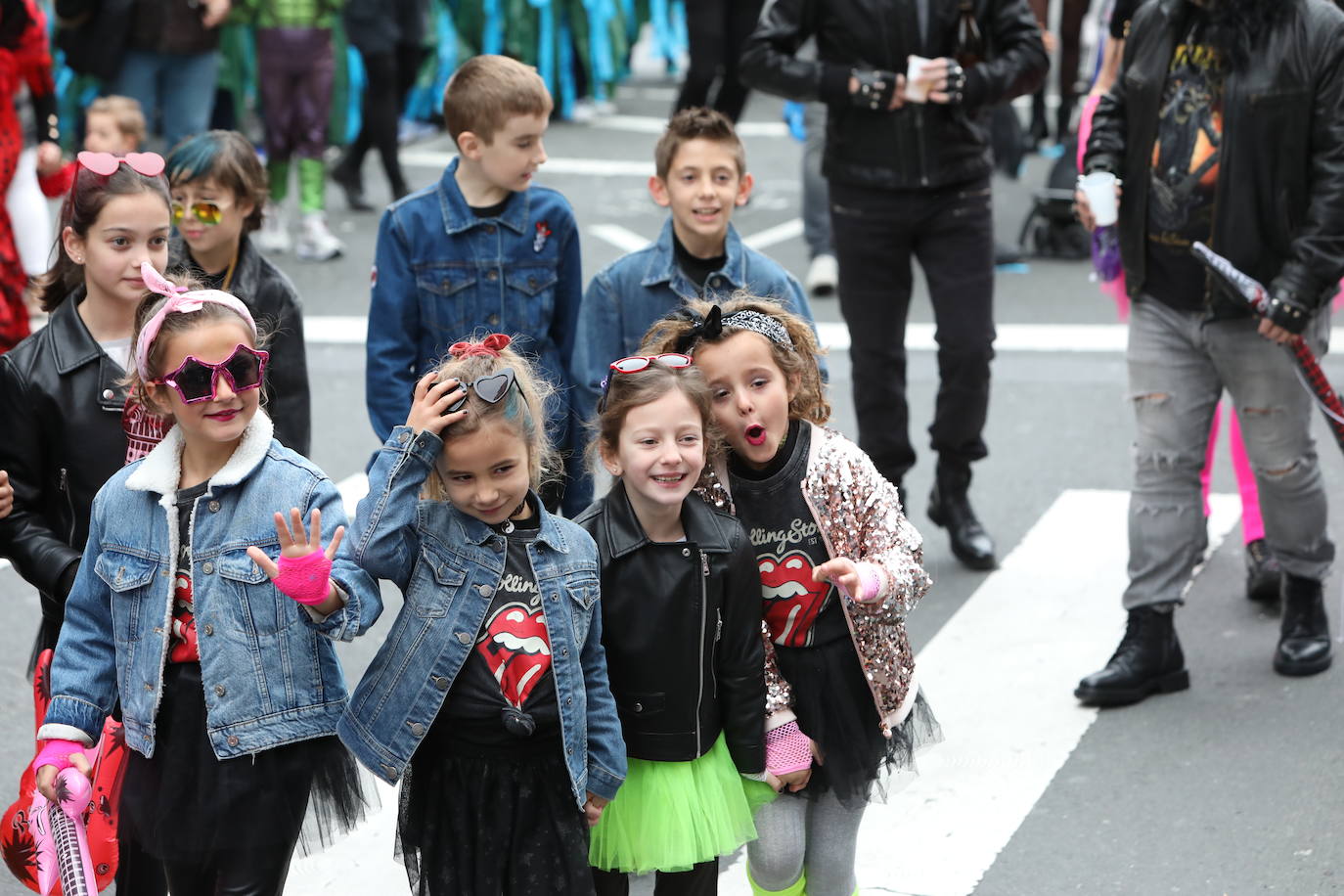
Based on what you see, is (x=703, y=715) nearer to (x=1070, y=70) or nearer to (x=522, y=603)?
(x=522, y=603)

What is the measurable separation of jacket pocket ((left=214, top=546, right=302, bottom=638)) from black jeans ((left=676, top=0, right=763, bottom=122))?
9.00 m

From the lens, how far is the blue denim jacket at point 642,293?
16.5 ft

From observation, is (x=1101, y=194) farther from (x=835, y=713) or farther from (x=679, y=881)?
(x=679, y=881)

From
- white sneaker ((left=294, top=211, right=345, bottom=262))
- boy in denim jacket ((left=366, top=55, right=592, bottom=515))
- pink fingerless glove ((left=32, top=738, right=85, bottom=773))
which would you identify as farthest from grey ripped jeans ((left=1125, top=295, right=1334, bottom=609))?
white sneaker ((left=294, top=211, right=345, bottom=262))

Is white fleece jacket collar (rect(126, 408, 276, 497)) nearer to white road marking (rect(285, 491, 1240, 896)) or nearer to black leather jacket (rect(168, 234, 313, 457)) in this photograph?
black leather jacket (rect(168, 234, 313, 457))

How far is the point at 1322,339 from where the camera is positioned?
5344 millimetres

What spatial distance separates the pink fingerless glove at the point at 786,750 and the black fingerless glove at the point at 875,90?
3064 millimetres

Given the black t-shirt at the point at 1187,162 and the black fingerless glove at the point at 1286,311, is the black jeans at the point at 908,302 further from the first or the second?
the black fingerless glove at the point at 1286,311

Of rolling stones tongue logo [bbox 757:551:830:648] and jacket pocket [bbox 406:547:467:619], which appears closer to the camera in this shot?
jacket pocket [bbox 406:547:467:619]

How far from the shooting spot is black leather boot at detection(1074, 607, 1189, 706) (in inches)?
214

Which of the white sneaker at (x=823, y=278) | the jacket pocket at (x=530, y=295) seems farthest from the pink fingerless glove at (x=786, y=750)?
the white sneaker at (x=823, y=278)

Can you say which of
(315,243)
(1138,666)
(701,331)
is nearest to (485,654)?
(701,331)

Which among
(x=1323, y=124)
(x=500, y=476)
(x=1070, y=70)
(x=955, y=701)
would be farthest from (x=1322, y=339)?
(x=1070, y=70)

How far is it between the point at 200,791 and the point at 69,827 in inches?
9.6
